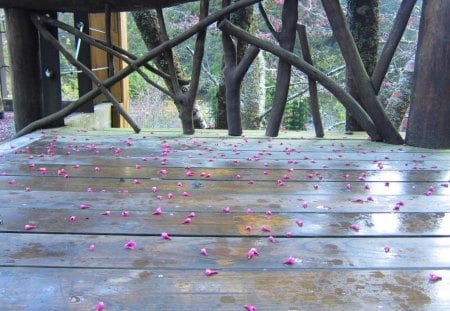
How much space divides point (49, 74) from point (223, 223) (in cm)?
239

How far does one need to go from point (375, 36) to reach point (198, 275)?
3.68 meters

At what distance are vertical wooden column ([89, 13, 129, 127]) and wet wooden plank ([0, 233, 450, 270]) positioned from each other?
12.4 feet

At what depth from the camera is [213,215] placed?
4.31ft

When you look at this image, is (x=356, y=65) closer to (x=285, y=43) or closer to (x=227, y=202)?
(x=285, y=43)

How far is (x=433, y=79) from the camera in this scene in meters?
2.41

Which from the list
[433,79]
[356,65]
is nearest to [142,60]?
[356,65]

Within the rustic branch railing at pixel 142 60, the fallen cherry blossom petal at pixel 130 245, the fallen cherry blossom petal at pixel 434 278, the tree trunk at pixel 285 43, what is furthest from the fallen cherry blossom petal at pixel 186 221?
the rustic branch railing at pixel 142 60

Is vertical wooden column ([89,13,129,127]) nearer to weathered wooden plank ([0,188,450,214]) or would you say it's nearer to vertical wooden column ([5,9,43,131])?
vertical wooden column ([5,9,43,131])

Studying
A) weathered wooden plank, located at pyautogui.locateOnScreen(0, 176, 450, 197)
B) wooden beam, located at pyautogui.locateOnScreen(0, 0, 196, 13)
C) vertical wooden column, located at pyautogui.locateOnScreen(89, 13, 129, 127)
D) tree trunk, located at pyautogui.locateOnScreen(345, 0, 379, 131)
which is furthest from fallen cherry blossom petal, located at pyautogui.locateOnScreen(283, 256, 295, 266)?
vertical wooden column, located at pyautogui.locateOnScreen(89, 13, 129, 127)

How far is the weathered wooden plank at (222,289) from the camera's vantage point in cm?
83

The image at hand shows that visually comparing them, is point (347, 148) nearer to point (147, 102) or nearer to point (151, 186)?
point (151, 186)

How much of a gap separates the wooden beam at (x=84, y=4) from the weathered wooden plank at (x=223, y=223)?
1897 mm

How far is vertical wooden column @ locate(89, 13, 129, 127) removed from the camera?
4.72 metres

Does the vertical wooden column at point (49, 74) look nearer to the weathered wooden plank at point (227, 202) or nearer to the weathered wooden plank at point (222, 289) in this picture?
the weathered wooden plank at point (227, 202)
